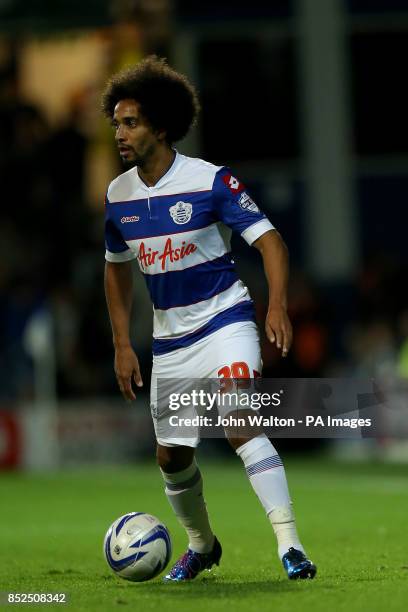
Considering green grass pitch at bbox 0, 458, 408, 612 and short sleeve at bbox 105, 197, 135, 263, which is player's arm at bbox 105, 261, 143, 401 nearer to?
short sleeve at bbox 105, 197, 135, 263

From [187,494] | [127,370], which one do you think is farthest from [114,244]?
[187,494]

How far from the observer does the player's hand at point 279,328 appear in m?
7.06

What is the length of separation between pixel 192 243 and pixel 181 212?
0.16 m

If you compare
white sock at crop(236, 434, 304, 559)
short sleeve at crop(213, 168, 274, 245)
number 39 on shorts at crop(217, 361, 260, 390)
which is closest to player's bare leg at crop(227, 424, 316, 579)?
white sock at crop(236, 434, 304, 559)

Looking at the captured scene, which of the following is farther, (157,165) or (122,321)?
(122,321)

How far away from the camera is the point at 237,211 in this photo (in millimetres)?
7434

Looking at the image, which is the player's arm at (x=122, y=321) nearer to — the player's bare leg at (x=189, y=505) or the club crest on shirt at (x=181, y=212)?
the player's bare leg at (x=189, y=505)

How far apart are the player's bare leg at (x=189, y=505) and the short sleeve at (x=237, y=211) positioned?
109 centimetres

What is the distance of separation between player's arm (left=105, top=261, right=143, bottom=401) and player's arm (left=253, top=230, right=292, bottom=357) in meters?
0.84

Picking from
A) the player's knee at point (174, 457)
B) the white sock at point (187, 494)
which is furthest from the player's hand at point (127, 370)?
the white sock at point (187, 494)

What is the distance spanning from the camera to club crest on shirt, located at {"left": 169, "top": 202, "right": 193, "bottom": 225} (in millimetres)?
7492

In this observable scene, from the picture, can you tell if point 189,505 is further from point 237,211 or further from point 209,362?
point 237,211

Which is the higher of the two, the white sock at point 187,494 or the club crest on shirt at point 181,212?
the club crest on shirt at point 181,212

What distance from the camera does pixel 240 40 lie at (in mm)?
22672
